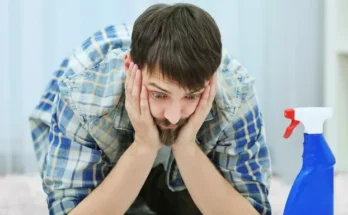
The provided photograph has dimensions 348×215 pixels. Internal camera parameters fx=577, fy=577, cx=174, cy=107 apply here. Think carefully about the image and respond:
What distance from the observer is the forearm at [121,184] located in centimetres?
101

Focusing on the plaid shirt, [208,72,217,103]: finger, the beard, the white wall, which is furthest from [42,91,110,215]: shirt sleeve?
the white wall

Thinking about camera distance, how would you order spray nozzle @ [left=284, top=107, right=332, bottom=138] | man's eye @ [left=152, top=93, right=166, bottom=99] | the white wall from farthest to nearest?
the white wall, man's eye @ [left=152, top=93, right=166, bottom=99], spray nozzle @ [left=284, top=107, right=332, bottom=138]

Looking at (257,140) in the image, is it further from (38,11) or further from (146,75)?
(38,11)

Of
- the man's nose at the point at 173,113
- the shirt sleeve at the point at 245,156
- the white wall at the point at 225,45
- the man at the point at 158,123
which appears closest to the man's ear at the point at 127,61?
the man at the point at 158,123

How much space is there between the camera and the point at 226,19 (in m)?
1.76

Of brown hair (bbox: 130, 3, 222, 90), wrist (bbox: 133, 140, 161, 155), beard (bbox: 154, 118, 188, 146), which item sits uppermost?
brown hair (bbox: 130, 3, 222, 90)

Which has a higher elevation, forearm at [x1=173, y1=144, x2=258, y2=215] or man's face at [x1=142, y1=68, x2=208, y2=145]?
man's face at [x1=142, y1=68, x2=208, y2=145]

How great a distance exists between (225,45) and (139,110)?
0.86m

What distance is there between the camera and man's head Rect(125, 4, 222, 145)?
0.85m

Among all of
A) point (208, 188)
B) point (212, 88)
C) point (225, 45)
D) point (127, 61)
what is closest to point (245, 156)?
point (208, 188)

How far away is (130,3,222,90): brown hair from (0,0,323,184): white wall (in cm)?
83

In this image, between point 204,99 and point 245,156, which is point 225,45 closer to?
point 245,156

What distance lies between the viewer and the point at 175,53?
2.78 feet

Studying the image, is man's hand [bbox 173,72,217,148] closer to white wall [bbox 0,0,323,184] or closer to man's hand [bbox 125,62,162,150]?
man's hand [bbox 125,62,162,150]
